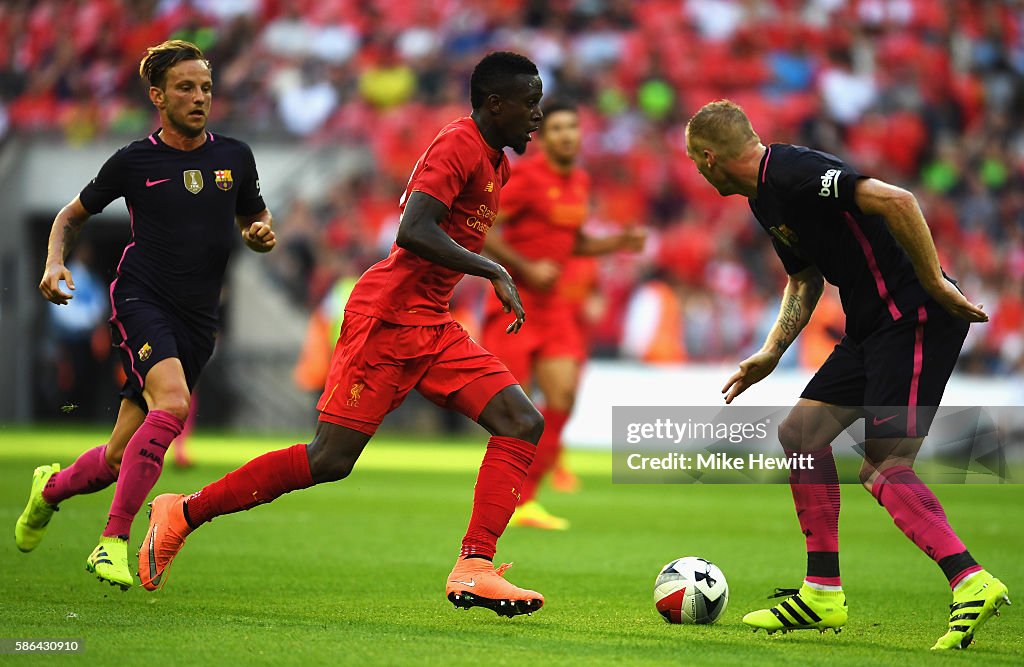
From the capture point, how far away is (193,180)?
22.6 ft

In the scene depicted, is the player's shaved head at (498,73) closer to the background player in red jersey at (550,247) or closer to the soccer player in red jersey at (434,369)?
the soccer player in red jersey at (434,369)

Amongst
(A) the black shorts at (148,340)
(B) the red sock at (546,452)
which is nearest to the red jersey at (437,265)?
A: (A) the black shorts at (148,340)

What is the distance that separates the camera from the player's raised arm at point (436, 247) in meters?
5.68

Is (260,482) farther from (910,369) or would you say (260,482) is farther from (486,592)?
(910,369)

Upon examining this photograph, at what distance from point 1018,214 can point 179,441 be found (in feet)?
45.1

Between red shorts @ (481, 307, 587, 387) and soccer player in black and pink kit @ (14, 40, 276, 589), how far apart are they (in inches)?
137

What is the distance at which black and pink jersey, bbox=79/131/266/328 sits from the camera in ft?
22.4

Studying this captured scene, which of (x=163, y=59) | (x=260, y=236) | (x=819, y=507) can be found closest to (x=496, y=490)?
(x=819, y=507)

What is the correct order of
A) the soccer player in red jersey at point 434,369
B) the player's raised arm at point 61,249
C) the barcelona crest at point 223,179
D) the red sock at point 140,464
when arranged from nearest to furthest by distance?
the soccer player in red jersey at point 434,369
the red sock at point 140,464
the player's raised arm at point 61,249
the barcelona crest at point 223,179

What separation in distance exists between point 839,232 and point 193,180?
3.10 m

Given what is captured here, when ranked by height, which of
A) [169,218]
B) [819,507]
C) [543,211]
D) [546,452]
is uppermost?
[543,211]

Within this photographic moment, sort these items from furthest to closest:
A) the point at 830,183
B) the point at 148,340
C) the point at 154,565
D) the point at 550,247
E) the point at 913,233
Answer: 1. the point at 550,247
2. the point at 148,340
3. the point at 154,565
4. the point at 830,183
5. the point at 913,233

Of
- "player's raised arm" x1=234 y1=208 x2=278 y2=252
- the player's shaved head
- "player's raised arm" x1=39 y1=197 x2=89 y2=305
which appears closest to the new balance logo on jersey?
the player's shaved head

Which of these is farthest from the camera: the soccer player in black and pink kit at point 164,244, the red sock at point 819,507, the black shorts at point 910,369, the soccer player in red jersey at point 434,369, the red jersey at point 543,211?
the red jersey at point 543,211
